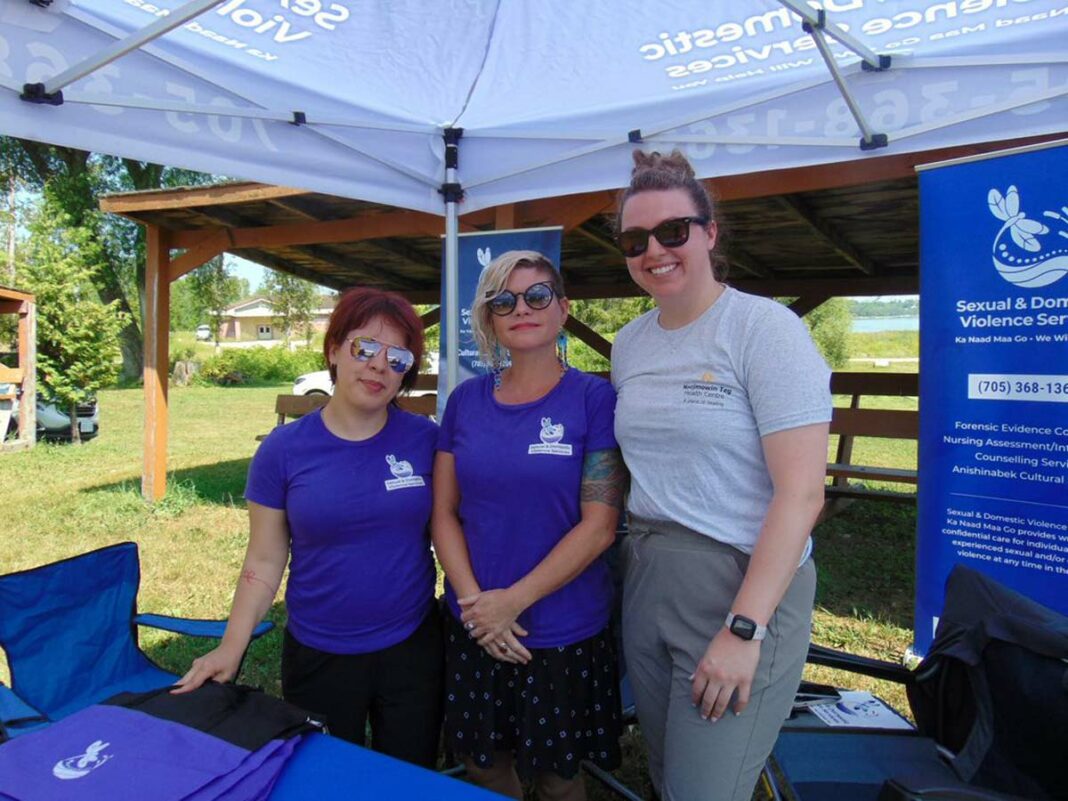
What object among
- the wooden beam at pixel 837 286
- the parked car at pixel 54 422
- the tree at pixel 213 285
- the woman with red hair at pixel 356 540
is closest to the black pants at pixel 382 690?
the woman with red hair at pixel 356 540

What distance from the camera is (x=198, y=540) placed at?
5.89 m

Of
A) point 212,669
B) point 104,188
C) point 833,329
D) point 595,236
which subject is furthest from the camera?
point 833,329

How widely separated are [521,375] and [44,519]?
656 cm

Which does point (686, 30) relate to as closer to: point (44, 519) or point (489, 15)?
point (489, 15)

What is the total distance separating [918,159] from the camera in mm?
3686

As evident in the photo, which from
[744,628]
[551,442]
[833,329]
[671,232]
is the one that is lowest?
[744,628]

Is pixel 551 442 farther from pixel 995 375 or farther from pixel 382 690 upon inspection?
pixel 995 375

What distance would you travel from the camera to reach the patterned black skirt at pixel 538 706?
5.91 ft

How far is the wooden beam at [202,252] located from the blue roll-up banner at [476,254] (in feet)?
10.6

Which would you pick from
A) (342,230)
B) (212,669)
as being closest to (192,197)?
(342,230)

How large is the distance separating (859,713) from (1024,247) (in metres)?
1.75

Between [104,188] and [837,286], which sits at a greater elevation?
[104,188]

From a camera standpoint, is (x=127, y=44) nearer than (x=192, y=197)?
Yes

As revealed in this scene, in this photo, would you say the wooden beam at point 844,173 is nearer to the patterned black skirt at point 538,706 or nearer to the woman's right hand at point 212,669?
the patterned black skirt at point 538,706
